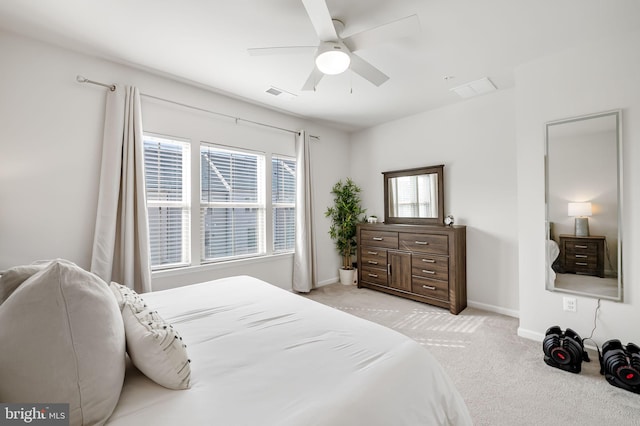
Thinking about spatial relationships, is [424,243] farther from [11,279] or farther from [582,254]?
[11,279]

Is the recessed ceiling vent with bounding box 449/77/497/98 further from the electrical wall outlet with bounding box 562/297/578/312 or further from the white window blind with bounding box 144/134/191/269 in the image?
the white window blind with bounding box 144/134/191/269

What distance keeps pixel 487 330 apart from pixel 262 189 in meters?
3.27

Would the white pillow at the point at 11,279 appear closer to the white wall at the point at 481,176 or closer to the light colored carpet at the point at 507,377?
the light colored carpet at the point at 507,377

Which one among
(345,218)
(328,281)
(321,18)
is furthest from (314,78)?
(328,281)

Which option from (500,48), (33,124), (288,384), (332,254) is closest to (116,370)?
(288,384)

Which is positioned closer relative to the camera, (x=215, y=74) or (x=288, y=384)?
(x=288, y=384)

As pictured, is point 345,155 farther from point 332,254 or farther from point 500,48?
point 500,48

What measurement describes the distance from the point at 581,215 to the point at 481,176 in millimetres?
1263

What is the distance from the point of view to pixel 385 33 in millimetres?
1784

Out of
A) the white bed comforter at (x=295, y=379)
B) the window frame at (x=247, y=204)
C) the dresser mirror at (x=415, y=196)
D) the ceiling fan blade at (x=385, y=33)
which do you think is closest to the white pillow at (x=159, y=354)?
the white bed comforter at (x=295, y=379)

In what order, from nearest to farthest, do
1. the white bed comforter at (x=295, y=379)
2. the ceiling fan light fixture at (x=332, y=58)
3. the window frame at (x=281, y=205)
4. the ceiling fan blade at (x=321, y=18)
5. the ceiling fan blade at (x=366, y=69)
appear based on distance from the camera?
the white bed comforter at (x=295, y=379) → the ceiling fan blade at (x=321, y=18) → the ceiling fan light fixture at (x=332, y=58) → the ceiling fan blade at (x=366, y=69) → the window frame at (x=281, y=205)

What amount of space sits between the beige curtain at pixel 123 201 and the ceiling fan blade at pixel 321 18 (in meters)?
2.06

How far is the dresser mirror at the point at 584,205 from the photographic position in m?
2.29

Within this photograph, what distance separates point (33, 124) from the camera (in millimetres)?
2316
